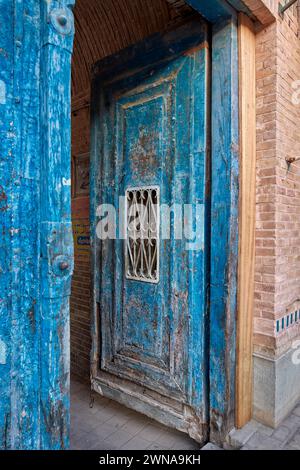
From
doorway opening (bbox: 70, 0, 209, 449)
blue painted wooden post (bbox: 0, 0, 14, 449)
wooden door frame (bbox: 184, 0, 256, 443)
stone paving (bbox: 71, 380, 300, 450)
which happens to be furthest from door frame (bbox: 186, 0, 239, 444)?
blue painted wooden post (bbox: 0, 0, 14, 449)

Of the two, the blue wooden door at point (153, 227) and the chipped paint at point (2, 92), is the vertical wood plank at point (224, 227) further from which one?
the chipped paint at point (2, 92)

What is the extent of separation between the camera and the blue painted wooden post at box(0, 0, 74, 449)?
1192 millimetres

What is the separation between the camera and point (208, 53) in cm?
248

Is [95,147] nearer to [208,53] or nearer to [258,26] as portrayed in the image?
[208,53]

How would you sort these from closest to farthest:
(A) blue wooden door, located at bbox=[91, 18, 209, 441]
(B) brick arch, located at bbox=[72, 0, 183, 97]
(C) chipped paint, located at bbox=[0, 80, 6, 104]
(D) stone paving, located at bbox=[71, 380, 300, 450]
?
(C) chipped paint, located at bbox=[0, 80, 6, 104] < (D) stone paving, located at bbox=[71, 380, 300, 450] < (A) blue wooden door, located at bbox=[91, 18, 209, 441] < (B) brick arch, located at bbox=[72, 0, 183, 97]

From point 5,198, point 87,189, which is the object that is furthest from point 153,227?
point 5,198

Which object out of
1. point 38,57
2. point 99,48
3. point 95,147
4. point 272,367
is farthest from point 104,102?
point 272,367

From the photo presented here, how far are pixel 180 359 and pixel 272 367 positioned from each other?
71 centimetres

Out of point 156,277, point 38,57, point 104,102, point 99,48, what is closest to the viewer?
point 38,57

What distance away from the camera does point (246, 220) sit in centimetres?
253

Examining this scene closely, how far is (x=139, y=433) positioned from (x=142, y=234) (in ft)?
5.62

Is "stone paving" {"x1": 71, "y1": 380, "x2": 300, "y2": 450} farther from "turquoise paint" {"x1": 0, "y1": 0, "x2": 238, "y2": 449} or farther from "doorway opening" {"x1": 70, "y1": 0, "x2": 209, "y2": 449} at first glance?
"turquoise paint" {"x1": 0, "y1": 0, "x2": 238, "y2": 449}

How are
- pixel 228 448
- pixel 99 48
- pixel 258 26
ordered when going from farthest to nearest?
pixel 99 48 → pixel 258 26 → pixel 228 448

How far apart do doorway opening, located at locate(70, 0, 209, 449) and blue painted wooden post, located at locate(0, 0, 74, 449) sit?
1688 millimetres
